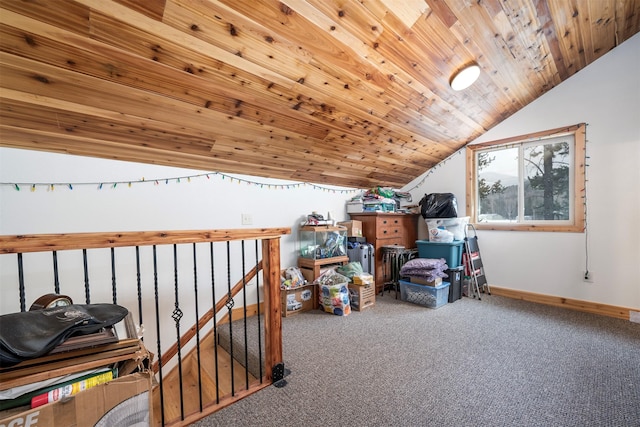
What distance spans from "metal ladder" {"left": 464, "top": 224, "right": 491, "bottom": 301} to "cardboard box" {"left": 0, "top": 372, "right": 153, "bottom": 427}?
3434 mm

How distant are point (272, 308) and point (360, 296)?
1.43 metres

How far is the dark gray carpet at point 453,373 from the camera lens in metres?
1.38

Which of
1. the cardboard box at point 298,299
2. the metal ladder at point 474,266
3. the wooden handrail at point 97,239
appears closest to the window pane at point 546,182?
the metal ladder at point 474,266

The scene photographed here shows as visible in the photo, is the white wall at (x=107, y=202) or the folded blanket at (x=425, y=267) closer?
the white wall at (x=107, y=202)

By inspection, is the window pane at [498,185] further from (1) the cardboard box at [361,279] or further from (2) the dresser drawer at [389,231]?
(1) the cardboard box at [361,279]

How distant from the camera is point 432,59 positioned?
2.02m

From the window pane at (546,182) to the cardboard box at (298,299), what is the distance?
282cm

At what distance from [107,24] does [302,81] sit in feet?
3.50

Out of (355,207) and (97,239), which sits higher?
(355,207)

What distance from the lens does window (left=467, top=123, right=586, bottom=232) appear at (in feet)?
9.60

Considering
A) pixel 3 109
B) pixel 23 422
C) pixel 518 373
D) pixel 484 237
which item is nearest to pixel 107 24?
pixel 3 109

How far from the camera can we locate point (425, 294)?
3.01 metres

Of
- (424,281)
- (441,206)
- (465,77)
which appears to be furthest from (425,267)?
(465,77)

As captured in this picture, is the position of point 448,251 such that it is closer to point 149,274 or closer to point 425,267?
point 425,267
